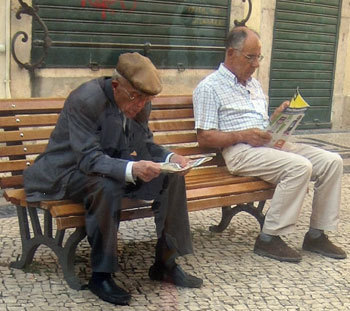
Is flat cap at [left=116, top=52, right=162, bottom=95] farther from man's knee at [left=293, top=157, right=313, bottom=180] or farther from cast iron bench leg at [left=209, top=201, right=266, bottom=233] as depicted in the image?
cast iron bench leg at [left=209, top=201, right=266, bottom=233]

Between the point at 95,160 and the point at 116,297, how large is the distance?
0.68 metres

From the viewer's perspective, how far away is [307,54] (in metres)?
10.4

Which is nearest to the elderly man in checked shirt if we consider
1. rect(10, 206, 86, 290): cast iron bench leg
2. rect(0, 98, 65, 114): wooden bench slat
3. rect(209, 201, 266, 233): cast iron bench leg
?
rect(209, 201, 266, 233): cast iron bench leg

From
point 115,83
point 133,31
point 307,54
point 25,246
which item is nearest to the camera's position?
point 115,83

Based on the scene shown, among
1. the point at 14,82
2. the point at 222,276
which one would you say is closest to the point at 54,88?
the point at 14,82

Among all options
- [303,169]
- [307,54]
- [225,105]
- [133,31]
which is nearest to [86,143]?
[225,105]

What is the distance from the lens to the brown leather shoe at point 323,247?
14.8 ft

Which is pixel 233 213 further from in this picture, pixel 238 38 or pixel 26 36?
pixel 26 36

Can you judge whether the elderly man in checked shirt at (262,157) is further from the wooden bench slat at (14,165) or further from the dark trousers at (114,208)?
the wooden bench slat at (14,165)

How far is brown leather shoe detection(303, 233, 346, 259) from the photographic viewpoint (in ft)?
14.8

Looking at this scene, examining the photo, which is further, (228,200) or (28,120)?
(228,200)

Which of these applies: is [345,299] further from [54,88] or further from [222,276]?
[54,88]

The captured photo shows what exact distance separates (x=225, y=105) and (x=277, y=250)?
95 cm

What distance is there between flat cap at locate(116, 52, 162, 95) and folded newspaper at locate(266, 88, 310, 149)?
1042 mm
